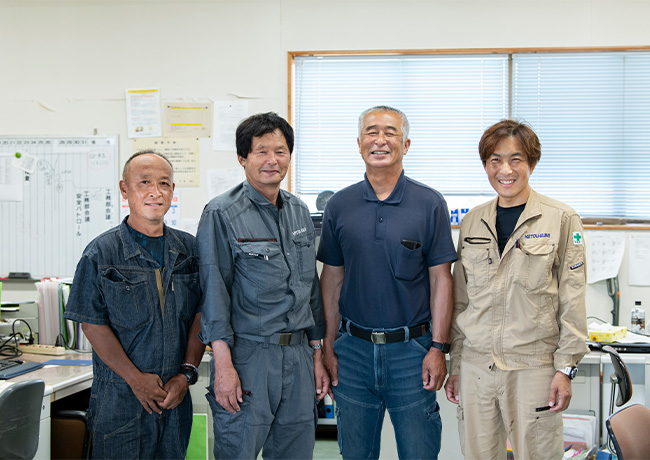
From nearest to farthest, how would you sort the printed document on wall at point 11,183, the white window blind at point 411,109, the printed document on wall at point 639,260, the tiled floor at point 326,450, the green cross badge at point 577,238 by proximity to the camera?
the green cross badge at point 577,238, the tiled floor at point 326,450, the printed document on wall at point 639,260, the white window blind at point 411,109, the printed document on wall at point 11,183

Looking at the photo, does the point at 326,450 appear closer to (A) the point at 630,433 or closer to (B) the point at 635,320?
(A) the point at 630,433

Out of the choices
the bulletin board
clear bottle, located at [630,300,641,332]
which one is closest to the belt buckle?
clear bottle, located at [630,300,641,332]

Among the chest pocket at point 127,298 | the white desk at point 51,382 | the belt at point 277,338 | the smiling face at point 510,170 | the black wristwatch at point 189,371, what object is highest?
the smiling face at point 510,170

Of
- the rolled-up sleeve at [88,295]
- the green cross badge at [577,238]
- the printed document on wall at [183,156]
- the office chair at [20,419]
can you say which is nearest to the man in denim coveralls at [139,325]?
the rolled-up sleeve at [88,295]

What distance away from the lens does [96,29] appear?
3.47 meters

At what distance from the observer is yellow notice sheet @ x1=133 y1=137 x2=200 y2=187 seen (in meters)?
3.41

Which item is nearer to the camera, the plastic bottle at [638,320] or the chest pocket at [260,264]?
the chest pocket at [260,264]

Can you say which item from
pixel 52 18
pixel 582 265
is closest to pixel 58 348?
pixel 52 18

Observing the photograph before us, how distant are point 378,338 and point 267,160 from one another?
29.0 inches

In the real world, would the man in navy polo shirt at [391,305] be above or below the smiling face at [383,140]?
below

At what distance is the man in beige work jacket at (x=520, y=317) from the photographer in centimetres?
164

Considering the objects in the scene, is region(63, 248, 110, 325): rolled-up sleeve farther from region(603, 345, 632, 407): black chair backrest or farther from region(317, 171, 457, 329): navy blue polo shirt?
region(603, 345, 632, 407): black chair backrest

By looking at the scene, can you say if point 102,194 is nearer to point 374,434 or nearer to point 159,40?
point 159,40

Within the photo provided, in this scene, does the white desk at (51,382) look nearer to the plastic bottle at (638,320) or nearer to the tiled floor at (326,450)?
the tiled floor at (326,450)
